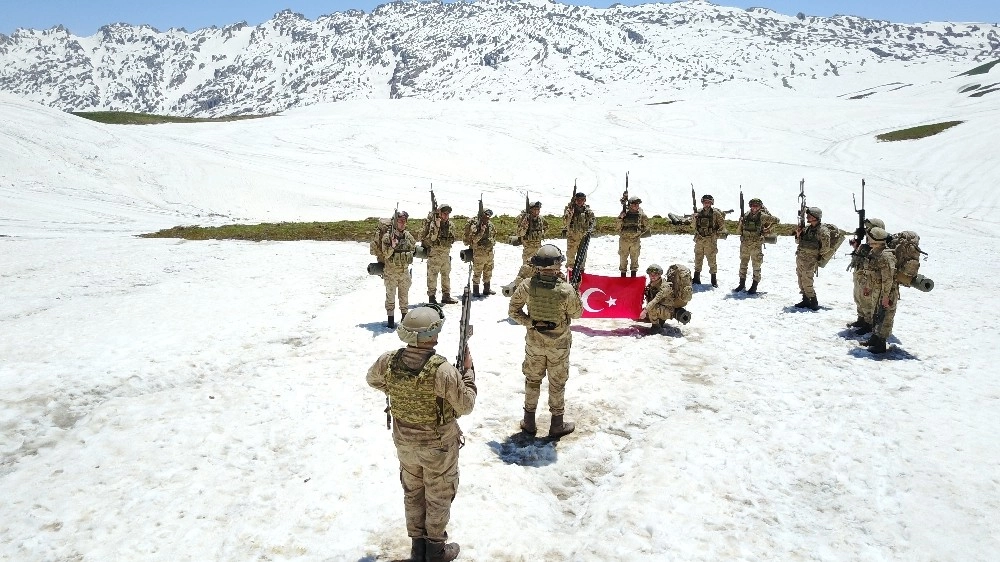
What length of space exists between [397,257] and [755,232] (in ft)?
34.0

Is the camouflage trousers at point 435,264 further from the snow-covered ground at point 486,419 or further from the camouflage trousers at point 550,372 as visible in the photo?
the camouflage trousers at point 550,372

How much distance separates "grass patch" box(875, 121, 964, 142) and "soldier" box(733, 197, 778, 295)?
2193 inches

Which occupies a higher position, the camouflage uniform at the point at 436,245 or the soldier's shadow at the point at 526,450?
the camouflage uniform at the point at 436,245

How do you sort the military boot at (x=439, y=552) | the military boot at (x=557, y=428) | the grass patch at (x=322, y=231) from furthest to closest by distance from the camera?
the grass patch at (x=322, y=231)
the military boot at (x=557, y=428)
the military boot at (x=439, y=552)

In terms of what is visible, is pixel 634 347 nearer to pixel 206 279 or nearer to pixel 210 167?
pixel 206 279

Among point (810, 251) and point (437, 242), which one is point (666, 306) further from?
point (437, 242)

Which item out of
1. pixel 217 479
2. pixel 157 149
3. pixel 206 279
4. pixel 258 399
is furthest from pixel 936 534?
pixel 157 149

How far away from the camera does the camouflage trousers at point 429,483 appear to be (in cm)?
578

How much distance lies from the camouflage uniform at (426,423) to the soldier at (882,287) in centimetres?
964

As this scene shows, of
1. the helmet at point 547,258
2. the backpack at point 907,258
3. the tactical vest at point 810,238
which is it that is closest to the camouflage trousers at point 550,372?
the helmet at point 547,258

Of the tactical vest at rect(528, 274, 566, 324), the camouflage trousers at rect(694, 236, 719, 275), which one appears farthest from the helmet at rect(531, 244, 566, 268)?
the camouflage trousers at rect(694, 236, 719, 275)

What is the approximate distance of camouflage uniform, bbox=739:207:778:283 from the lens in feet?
55.1

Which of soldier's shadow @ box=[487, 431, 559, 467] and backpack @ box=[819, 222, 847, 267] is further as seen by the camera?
A: backpack @ box=[819, 222, 847, 267]

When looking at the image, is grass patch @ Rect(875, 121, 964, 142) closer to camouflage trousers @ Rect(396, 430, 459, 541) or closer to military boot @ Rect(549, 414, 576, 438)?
military boot @ Rect(549, 414, 576, 438)
